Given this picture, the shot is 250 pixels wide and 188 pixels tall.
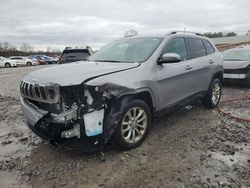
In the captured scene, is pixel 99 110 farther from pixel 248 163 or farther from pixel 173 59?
pixel 248 163

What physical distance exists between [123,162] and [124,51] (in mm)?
2279

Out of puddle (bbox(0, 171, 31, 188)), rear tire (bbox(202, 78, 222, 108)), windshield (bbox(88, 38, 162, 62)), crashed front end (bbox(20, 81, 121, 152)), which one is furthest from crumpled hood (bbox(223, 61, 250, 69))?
puddle (bbox(0, 171, 31, 188))

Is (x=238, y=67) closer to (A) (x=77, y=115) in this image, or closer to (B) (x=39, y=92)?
(A) (x=77, y=115)

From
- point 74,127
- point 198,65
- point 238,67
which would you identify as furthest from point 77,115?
point 238,67

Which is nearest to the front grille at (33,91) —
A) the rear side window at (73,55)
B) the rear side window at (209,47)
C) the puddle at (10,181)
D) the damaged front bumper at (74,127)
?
the damaged front bumper at (74,127)

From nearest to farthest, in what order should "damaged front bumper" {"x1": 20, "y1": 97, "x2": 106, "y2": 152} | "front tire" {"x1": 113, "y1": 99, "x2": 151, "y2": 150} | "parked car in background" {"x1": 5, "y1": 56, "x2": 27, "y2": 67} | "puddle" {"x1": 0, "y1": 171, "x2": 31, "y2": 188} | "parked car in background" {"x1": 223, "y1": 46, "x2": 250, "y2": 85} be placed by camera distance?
"puddle" {"x1": 0, "y1": 171, "x2": 31, "y2": 188} → "damaged front bumper" {"x1": 20, "y1": 97, "x2": 106, "y2": 152} → "front tire" {"x1": 113, "y1": 99, "x2": 151, "y2": 150} → "parked car in background" {"x1": 223, "y1": 46, "x2": 250, "y2": 85} → "parked car in background" {"x1": 5, "y1": 56, "x2": 27, "y2": 67}

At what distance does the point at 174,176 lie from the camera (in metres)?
3.71

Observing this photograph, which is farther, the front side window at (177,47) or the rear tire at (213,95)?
the rear tire at (213,95)

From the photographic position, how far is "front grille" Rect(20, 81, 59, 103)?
3.88 metres

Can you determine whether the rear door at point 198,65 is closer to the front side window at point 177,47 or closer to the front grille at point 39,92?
the front side window at point 177,47

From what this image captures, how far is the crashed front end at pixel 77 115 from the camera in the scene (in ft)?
12.7

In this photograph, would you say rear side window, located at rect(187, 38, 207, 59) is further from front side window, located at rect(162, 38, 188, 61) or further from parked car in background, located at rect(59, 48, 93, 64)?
parked car in background, located at rect(59, 48, 93, 64)

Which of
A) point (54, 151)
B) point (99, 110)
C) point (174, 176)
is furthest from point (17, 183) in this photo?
point (174, 176)

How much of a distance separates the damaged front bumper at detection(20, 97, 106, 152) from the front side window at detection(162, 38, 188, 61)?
210 cm
